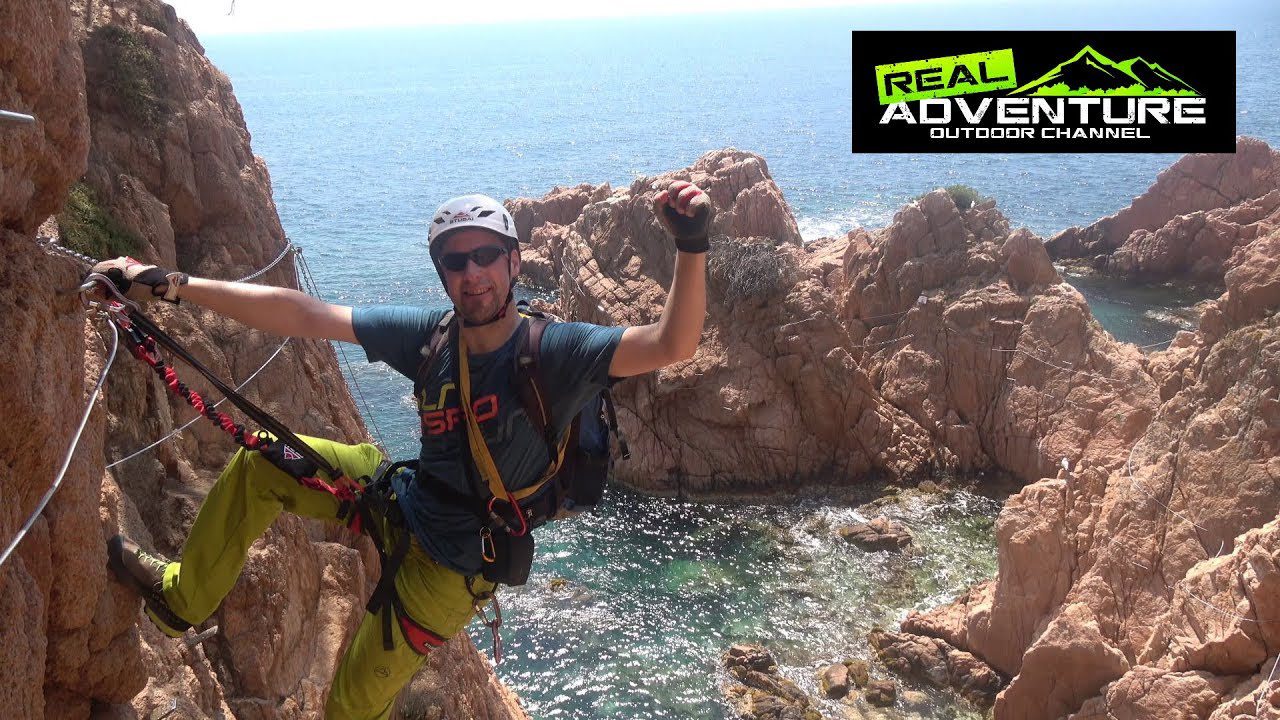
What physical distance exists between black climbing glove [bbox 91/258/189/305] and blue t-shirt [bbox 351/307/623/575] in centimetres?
95

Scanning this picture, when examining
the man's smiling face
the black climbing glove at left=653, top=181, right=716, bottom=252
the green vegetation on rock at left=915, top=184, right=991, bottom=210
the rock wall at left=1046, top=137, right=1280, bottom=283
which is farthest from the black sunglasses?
the rock wall at left=1046, top=137, right=1280, bottom=283

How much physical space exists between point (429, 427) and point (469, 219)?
1154 millimetres

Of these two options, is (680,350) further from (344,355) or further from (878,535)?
(878,535)

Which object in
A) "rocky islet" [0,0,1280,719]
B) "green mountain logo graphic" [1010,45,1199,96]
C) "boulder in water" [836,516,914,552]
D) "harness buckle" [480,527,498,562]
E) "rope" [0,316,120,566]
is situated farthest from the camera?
"green mountain logo graphic" [1010,45,1199,96]

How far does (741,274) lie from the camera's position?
94.5 ft

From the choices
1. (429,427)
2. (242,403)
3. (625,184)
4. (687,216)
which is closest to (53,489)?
(242,403)

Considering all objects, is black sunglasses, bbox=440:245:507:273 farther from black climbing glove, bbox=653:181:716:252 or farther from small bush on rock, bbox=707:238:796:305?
small bush on rock, bbox=707:238:796:305

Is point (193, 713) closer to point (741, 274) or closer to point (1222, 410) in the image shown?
point (1222, 410)

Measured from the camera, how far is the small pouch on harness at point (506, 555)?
580cm

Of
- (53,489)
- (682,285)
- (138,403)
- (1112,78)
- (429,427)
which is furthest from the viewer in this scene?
(1112,78)

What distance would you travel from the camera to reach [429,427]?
567 cm

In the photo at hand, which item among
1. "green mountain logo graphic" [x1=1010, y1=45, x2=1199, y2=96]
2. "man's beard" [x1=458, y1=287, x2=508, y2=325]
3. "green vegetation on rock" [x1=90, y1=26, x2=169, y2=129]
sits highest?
"green mountain logo graphic" [x1=1010, y1=45, x2=1199, y2=96]

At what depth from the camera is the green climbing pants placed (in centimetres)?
580

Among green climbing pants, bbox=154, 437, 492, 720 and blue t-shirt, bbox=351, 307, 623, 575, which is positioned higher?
blue t-shirt, bbox=351, 307, 623, 575
